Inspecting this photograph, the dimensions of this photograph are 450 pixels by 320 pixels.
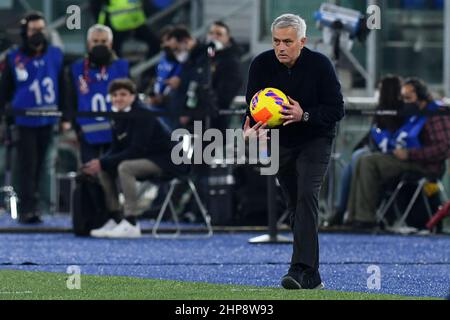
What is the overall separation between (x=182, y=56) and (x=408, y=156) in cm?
308

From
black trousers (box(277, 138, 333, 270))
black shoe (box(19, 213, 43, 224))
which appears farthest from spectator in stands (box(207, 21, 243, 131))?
black trousers (box(277, 138, 333, 270))

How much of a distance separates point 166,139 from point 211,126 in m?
1.07

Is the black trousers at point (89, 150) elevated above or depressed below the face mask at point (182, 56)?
below

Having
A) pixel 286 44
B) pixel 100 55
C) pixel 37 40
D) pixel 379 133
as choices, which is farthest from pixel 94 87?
pixel 286 44

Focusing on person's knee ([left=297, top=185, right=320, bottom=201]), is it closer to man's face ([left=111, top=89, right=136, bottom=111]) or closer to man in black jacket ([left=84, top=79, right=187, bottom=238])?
man in black jacket ([left=84, top=79, right=187, bottom=238])

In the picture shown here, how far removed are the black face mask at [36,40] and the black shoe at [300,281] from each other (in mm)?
8184

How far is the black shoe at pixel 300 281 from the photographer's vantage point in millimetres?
10234

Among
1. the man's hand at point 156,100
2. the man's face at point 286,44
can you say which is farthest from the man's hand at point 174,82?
the man's face at point 286,44

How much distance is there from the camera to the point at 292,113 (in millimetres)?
10141

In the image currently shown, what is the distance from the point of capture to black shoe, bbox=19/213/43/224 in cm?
1822

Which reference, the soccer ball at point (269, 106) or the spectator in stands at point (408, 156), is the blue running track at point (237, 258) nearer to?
the spectator in stands at point (408, 156)

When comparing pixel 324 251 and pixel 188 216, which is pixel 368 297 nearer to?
pixel 324 251

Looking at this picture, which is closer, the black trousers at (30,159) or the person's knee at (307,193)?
the person's knee at (307,193)

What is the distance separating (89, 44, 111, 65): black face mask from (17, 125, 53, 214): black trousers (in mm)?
1207
